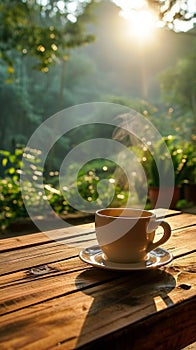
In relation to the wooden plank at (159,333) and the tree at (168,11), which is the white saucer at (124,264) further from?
the tree at (168,11)

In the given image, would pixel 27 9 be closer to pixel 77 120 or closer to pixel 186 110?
pixel 77 120

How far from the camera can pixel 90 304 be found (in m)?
0.60

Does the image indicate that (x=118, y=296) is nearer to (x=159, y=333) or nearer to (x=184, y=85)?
(x=159, y=333)

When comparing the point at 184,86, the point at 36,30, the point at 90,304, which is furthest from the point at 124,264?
the point at 184,86

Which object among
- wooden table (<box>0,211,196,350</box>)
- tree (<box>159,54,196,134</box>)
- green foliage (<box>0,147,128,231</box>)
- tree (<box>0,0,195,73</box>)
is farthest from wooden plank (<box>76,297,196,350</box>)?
tree (<box>159,54,196,134</box>)

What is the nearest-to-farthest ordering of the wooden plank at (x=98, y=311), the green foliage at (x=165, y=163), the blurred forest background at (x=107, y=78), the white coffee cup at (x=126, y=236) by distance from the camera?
the wooden plank at (x=98, y=311)
the white coffee cup at (x=126, y=236)
the green foliage at (x=165, y=163)
the blurred forest background at (x=107, y=78)

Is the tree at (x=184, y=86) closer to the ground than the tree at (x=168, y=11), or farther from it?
farther from it

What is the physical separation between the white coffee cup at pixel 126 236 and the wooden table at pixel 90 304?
0.12ft

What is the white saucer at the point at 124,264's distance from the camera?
0.73 metres

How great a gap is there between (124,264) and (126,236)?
2.6 inches

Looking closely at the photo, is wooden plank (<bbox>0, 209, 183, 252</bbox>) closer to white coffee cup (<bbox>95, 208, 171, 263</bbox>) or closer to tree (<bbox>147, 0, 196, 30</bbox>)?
white coffee cup (<bbox>95, 208, 171, 263</bbox>)

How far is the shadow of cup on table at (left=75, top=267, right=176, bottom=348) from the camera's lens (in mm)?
526

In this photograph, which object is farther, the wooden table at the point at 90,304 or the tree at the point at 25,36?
the tree at the point at 25,36

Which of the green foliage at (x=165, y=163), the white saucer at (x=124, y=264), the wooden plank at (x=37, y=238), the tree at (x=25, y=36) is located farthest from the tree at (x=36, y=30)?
the white saucer at (x=124, y=264)
